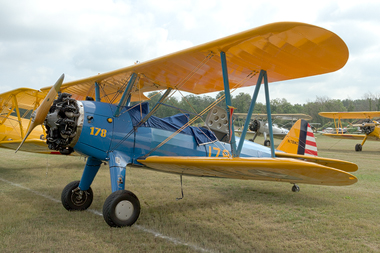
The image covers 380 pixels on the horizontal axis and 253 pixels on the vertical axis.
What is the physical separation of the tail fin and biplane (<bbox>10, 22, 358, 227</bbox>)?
2.51m

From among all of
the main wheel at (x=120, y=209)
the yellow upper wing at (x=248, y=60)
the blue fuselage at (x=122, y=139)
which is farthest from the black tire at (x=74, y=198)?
the yellow upper wing at (x=248, y=60)

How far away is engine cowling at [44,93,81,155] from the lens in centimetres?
378

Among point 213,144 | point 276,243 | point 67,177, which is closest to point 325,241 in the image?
point 276,243

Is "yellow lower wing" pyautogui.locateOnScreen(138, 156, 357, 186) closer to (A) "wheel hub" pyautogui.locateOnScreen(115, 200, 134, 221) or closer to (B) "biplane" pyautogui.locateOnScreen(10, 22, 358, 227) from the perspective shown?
(B) "biplane" pyautogui.locateOnScreen(10, 22, 358, 227)

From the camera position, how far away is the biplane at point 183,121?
3.33m

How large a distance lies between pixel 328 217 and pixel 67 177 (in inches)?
258

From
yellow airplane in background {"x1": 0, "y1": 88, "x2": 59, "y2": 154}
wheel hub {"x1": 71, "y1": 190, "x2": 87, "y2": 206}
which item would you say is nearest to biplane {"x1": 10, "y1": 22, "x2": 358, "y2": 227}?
wheel hub {"x1": 71, "y1": 190, "x2": 87, "y2": 206}

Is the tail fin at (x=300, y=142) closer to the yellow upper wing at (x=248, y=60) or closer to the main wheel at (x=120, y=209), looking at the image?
the yellow upper wing at (x=248, y=60)

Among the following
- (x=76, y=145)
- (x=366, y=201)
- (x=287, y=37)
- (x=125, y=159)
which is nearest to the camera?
(x=287, y=37)

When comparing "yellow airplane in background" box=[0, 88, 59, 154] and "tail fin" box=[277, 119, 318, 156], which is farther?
"yellow airplane in background" box=[0, 88, 59, 154]

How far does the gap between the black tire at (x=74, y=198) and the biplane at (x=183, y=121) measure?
0.02 metres

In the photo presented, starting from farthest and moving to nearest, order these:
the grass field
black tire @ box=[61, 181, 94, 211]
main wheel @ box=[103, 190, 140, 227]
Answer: black tire @ box=[61, 181, 94, 211] → main wheel @ box=[103, 190, 140, 227] → the grass field

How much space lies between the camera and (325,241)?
3.44 metres

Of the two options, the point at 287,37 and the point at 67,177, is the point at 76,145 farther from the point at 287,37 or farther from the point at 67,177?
the point at 67,177
